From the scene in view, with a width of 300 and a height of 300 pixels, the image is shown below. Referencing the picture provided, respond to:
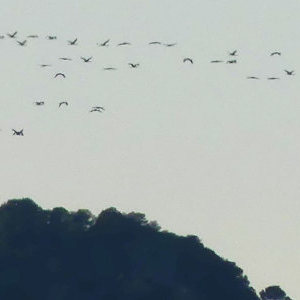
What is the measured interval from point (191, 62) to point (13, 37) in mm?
13812

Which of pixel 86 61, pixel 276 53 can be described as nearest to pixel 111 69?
pixel 86 61

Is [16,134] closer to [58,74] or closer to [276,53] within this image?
[58,74]

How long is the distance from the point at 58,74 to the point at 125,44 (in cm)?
1312

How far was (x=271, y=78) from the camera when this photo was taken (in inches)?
5906

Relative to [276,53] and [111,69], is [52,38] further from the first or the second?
[276,53]

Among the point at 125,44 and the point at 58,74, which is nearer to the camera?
the point at 125,44

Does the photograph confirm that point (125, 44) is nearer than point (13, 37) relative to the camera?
Yes

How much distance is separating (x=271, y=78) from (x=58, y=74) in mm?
19014

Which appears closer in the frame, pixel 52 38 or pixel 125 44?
pixel 125 44

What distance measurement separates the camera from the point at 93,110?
152875 millimetres

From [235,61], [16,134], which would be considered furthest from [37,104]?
[235,61]

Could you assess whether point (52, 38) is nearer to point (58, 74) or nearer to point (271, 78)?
point (58, 74)

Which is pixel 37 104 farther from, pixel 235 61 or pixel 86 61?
pixel 235 61

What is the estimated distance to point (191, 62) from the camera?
157m
